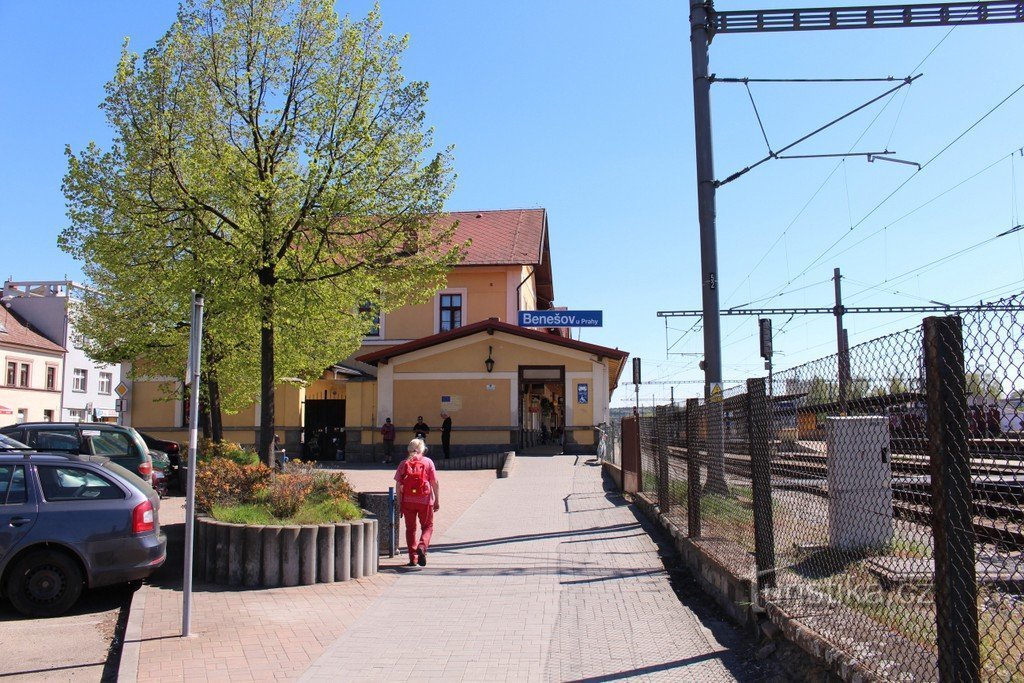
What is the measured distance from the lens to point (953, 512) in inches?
142

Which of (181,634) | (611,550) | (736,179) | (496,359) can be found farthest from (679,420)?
(496,359)

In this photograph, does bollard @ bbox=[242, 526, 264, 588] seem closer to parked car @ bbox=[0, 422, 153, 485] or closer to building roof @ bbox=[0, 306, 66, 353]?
parked car @ bbox=[0, 422, 153, 485]

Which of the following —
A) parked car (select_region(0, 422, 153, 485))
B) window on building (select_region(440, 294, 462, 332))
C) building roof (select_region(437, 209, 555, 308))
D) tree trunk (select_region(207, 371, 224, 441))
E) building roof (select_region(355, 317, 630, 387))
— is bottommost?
parked car (select_region(0, 422, 153, 485))

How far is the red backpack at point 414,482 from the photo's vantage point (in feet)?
32.9

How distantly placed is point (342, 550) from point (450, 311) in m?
28.8

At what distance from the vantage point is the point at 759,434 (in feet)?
20.9

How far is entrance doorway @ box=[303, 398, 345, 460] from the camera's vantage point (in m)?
30.7

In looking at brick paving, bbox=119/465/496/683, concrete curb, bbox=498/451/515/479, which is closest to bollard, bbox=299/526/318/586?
brick paving, bbox=119/465/496/683

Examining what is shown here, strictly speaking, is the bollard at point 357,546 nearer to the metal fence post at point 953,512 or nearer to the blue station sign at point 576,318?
the metal fence post at point 953,512

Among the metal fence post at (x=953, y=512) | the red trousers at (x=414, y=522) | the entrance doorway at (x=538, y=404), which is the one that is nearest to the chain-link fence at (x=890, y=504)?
the metal fence post at (x=953, y=512)

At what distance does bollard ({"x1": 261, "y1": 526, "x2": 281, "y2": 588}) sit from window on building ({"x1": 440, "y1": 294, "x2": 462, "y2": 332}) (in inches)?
1127

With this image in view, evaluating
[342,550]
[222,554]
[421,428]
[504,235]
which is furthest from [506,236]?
[222,554]

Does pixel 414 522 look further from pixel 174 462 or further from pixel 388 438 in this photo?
pixel 388 438

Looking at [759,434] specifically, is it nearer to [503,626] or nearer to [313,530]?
[503,626]
